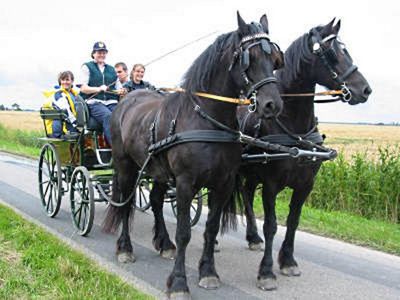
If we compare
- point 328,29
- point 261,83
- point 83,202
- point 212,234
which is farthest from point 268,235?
point 83,202

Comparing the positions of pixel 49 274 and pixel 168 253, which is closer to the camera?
pixel 49 274

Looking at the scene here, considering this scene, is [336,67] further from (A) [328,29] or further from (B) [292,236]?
(B) [292,236]

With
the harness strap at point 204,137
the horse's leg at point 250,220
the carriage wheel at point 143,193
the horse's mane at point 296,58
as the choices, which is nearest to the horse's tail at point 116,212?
the carriage wheel at point 143,193

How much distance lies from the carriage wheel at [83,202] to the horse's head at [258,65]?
3.06 meters

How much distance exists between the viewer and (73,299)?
396 centimetres

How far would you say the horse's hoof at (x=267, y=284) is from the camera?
4711mm

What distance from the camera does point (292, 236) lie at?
207 inches

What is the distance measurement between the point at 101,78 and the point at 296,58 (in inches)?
132

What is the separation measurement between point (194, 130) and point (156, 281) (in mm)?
1609

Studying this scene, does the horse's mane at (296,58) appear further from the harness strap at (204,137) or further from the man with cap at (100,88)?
the man with cap at (100,88)

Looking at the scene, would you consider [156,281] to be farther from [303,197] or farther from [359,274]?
[359,274]

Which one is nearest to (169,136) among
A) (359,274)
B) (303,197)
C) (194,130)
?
(194,130)

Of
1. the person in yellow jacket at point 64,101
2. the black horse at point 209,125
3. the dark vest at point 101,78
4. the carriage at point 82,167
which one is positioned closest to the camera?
the black horse at point 209,125

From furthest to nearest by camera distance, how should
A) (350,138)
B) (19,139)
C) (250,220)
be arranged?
1. (350,138)
2. (19,139)
3. (250,220)
